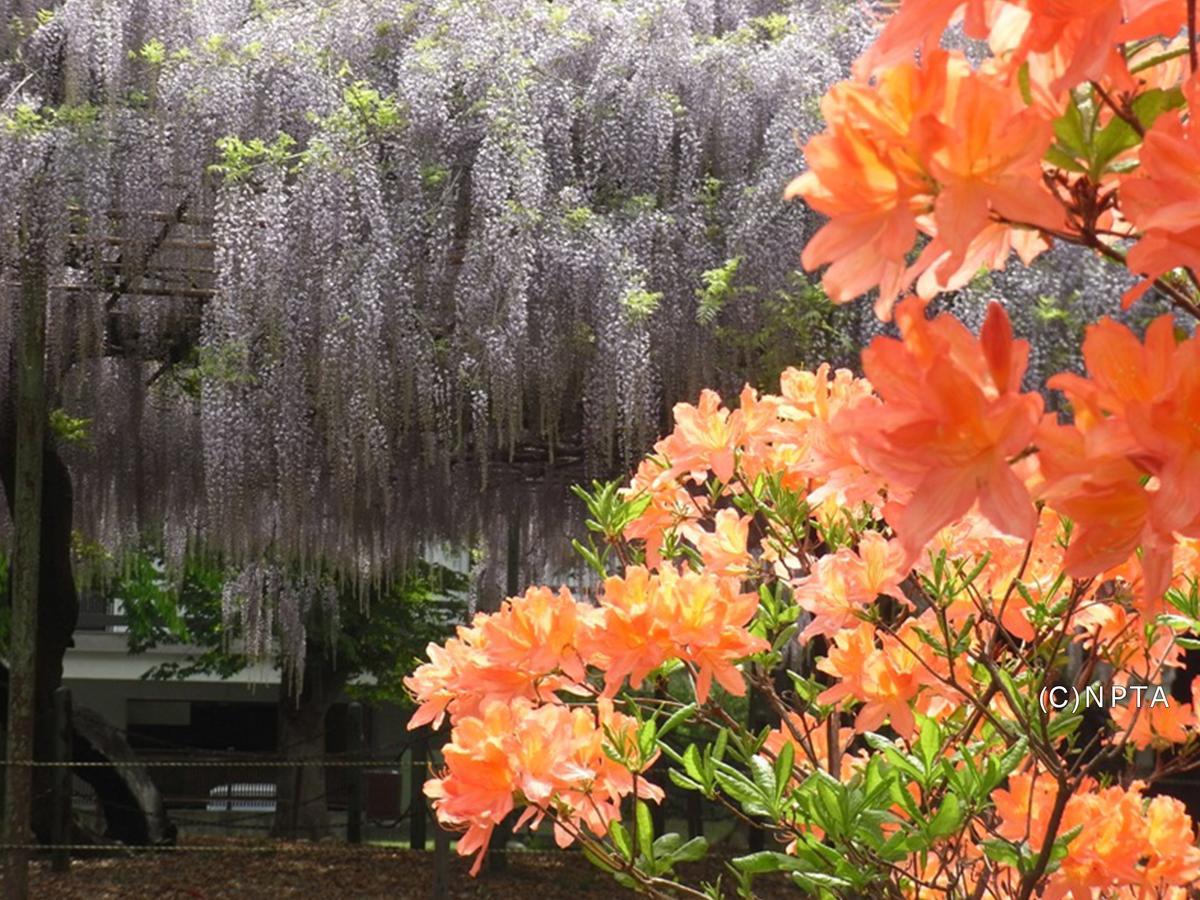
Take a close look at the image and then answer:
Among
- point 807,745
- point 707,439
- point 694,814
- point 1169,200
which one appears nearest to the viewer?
point 1169,200

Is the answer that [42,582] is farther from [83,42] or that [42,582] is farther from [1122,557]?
[1122,557]

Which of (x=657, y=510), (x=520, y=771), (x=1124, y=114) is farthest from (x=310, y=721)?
(x=1124, y=114)

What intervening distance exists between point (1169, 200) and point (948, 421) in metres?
0.10

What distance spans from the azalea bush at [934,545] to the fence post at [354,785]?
725 cm

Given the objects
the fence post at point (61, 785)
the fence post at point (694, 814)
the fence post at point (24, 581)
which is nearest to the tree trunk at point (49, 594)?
the fence post at point (61, 785)

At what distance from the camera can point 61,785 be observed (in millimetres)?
7059

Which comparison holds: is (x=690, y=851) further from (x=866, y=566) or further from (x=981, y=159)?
(x=981, y=159)

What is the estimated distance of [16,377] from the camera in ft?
21.9

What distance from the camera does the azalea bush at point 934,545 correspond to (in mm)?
534

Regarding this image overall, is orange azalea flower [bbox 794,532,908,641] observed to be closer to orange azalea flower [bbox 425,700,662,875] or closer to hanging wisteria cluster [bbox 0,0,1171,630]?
orange azalea flower [bbox 425,700,662,875]

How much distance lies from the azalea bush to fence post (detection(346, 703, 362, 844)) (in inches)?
285

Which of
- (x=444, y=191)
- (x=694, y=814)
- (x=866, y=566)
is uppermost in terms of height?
(x=444, y=191)

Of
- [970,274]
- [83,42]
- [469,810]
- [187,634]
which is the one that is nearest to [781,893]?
[83,42]

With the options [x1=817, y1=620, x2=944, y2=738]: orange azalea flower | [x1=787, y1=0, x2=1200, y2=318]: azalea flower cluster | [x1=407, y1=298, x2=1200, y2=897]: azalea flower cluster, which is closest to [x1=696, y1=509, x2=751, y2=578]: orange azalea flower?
[x1=407, y1=298, x2=1200, y2=897]: azalea flower cluster
